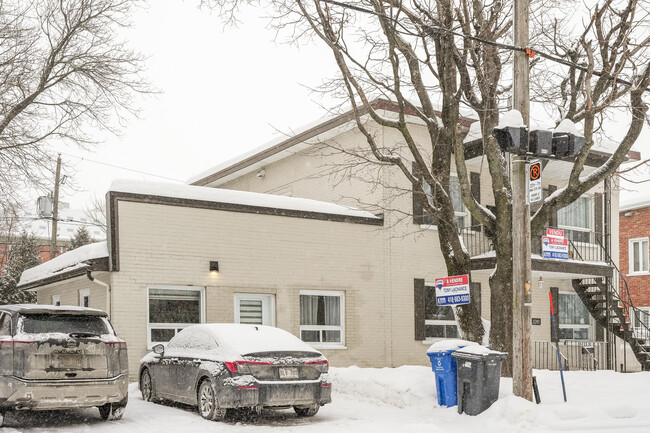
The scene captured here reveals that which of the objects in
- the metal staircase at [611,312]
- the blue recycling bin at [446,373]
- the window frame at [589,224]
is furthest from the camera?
the window frame at [589,224]

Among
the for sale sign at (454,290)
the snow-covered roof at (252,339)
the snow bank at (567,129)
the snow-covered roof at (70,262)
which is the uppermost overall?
the snow bank at (567,129)

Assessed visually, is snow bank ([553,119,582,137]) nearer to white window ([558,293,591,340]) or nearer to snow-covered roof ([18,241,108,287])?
snow-covered roof ([18,241,108,287])

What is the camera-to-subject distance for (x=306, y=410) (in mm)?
11133

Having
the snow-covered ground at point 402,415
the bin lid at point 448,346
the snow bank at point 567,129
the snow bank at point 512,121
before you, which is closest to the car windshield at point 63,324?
the snow-covered ground at point 402,415

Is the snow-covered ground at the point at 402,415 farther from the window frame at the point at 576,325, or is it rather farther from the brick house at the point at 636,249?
the brick house at the point at 636,249

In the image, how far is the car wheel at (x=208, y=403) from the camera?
33.6ft

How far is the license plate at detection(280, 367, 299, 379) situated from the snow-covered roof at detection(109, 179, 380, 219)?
6966 millimetres

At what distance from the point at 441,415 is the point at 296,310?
715 centimetres

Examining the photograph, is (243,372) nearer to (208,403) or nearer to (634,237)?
(208,403)

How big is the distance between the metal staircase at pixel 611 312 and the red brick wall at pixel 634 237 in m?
8.89

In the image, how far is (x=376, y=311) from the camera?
19188mm

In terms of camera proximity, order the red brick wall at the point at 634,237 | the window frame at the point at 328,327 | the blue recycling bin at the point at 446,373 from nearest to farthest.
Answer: the blue recycling bin at the point at 446,373 → the window frame at the point at 328,327 → the red brick wall at the point at 634,237

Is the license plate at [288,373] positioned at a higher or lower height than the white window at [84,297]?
lower

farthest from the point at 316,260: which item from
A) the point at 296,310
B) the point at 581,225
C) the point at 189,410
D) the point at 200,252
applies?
the point at 581,225
